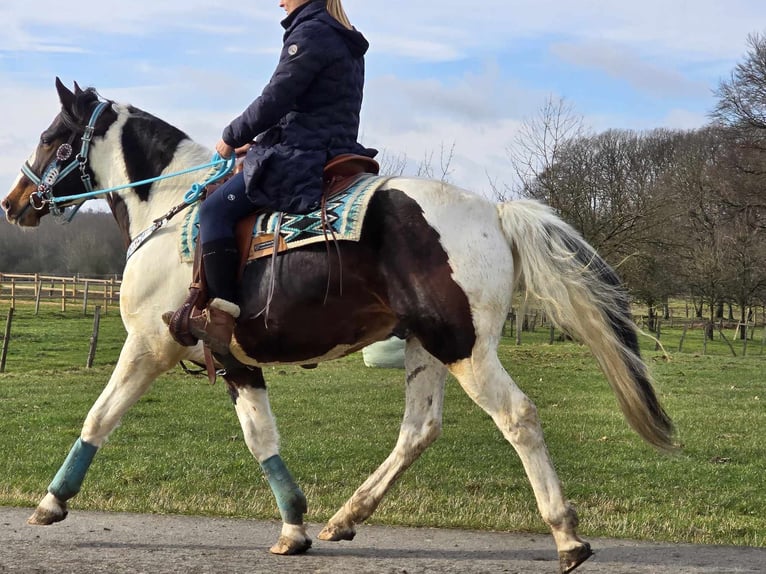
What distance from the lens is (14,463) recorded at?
10.3 m

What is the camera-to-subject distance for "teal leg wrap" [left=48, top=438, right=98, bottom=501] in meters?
5.75

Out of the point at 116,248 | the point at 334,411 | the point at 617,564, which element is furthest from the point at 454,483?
the point at 116,248

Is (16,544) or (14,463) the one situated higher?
(16,544)

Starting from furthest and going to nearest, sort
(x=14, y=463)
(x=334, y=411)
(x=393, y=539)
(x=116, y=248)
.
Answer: (x=116, y=248) < (x=334, y=411) < (x=14, y=463) < (x=393, y=539)

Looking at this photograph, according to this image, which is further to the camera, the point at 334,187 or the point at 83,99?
the point at 83,99

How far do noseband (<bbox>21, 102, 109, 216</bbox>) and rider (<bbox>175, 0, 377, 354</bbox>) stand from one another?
4.67ft

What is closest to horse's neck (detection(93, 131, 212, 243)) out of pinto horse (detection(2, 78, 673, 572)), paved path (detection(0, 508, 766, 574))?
pinto horse (detection(2, 78, 673, 572))

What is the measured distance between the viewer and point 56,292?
2080 inches

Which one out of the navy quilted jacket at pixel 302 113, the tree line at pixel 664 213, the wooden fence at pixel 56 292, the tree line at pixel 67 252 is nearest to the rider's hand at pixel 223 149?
the navy quilted jacket at pixel 302 113

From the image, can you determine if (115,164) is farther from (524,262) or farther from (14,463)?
(14,463)

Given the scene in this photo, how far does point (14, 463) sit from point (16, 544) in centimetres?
497

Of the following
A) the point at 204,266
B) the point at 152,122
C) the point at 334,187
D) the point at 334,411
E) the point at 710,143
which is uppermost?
the point at 710,143

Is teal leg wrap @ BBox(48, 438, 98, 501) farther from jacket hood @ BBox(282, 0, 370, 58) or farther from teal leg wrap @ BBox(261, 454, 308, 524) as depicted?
jacket hood @ BBox(282, 0, 370, 58)

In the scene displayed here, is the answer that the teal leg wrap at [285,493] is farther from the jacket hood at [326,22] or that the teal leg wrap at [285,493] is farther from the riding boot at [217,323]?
the jacket hood at [326,22]
